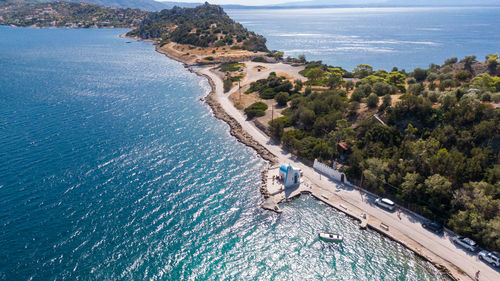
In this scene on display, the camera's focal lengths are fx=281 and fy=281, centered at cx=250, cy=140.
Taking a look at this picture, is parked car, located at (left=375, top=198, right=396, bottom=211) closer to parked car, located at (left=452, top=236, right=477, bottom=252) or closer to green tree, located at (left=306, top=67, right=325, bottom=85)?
parked car, located at (left=452, top=236, right=477, bottom=252)

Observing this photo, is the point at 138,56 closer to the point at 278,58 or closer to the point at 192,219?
the point at 278,58

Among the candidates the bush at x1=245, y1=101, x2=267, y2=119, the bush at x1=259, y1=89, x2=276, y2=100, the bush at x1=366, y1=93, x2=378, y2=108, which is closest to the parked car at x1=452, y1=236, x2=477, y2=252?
the bush at x1=366, y1=93, x2=378, y2=108

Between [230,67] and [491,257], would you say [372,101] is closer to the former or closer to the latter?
[491,257]

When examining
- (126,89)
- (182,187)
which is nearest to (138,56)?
(126,89)

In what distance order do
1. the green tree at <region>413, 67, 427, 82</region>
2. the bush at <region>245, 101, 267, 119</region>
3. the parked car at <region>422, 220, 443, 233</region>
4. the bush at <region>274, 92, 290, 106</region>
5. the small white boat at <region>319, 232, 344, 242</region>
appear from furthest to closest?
the green tree at <region>413, 67, 427, 82</region>
the bush at <region>274, 92, 290, 106</region>
the bush at <region>245, 101, 267, 119</region>
the parked car at <region>422, 220, 443, 233</region>
the small white boat at <region>319, 232, 344, 242</region>

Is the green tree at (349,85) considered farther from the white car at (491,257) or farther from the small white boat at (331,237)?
the white car at (491,257)

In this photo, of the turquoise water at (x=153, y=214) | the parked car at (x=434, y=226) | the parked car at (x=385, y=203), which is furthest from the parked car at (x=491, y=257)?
the parked car at (x=385, y=203)
